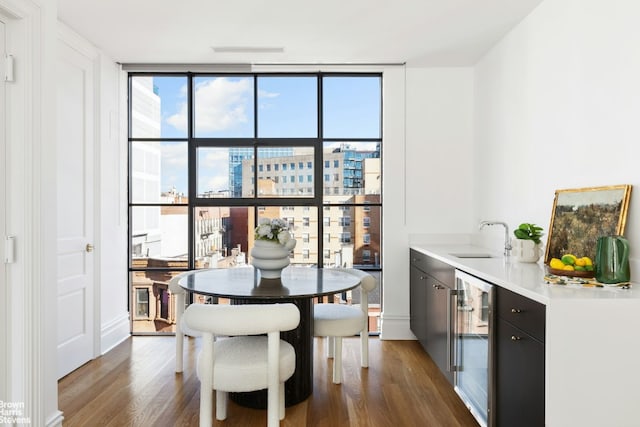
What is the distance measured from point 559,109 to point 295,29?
200cm

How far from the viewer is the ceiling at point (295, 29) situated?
2.98 meters

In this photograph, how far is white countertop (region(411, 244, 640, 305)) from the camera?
1.72 m

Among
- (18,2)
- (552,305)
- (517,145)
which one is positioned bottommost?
(552,305)

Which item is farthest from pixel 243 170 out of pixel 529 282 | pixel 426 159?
pixel 529 282

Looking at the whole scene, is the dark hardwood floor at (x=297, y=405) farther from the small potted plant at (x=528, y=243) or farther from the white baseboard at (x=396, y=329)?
the small potted plant at (x=528, y=243)

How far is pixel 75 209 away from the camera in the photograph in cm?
344

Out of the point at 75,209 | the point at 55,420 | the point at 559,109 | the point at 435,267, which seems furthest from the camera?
the point at 75,209

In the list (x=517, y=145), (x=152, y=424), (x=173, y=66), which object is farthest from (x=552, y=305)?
(x=173, y=66)

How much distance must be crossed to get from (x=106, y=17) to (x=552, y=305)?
11.2 ft

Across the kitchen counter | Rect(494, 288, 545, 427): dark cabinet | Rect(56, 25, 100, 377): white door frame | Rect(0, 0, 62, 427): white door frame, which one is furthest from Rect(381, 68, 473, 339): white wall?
Rect(0, 0, 62, 427): white door frame

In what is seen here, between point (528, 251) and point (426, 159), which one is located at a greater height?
point (426, 159)

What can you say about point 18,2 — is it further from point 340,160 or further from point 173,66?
point 340,160

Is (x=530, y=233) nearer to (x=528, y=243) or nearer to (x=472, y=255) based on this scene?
(x=528, y=243)

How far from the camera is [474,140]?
417cm
